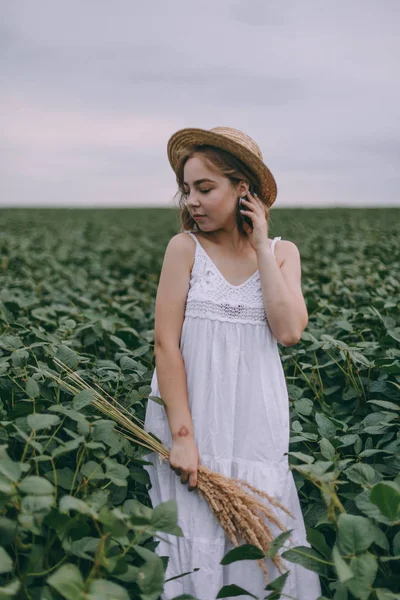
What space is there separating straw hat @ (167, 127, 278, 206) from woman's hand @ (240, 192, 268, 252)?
82 millimetres

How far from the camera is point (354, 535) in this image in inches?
55.7

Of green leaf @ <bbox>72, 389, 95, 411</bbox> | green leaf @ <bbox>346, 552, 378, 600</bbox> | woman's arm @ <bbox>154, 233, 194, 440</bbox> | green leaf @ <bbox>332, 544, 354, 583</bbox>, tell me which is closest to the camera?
green leaf @ <bbox>332, 544, 354, 583</bbox>

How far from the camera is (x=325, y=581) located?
189cm

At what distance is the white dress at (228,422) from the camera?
186 cm

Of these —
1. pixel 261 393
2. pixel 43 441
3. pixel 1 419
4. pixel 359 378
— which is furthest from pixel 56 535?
pixel 359 378

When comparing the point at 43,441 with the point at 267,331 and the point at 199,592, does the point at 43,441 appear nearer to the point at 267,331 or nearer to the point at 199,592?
the point at 199,592

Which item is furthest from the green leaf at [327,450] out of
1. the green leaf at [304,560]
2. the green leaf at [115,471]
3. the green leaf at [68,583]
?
the green leaf at [68,583]

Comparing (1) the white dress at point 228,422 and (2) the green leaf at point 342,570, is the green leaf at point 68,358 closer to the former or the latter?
(1) the white dress at point 228,422

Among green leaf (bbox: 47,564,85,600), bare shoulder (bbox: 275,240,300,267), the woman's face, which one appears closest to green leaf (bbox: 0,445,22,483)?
green leaf (bbox: 47,564,85,600)

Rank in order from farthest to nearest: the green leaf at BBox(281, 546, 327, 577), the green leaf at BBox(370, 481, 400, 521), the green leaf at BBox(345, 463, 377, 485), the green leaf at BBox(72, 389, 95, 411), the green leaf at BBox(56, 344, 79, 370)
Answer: the green leaf at BBox(56, 344, 79, 370) < the green leaf at BBox(72, 389, 95, 411) < the green leaf at BBox(345, 463, 377, 485) < the green leaf at BBox(281, 546, 327, 577) < the green leaf at BBox(370, 481, 400, 521)

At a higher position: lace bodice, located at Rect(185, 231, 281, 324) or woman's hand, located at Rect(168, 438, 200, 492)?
lace bodice, located at Rect(185, 231, 281, 324)

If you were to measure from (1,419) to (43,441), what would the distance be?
0.19 m

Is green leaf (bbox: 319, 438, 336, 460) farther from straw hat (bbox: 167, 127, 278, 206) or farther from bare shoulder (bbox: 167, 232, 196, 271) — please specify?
straw hat (bbox: 167, 127, 278, 206)

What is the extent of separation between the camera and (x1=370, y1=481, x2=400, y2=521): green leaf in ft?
4.80
